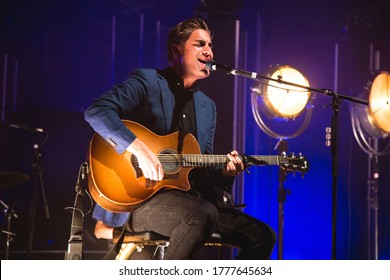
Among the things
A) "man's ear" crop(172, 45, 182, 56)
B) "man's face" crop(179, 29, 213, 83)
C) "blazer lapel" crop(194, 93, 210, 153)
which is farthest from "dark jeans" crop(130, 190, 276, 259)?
"man's ear" crop(172, 45, 182, 56)

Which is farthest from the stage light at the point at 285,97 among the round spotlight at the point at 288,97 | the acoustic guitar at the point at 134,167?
the acoustic guitar at the point at 134,167

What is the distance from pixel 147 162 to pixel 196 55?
825 millimetres

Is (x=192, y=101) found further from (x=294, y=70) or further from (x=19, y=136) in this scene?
(x=19, y=136)

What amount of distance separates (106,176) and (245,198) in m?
2.24

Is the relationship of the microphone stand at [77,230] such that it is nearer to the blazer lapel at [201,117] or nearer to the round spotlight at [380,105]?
the blazer lapel at [201,117]

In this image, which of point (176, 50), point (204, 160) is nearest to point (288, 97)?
point (176, 50)

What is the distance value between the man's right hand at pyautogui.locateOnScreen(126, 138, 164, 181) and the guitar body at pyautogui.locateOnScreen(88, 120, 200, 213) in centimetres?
7

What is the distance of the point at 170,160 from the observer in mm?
3291

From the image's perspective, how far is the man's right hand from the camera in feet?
10.2

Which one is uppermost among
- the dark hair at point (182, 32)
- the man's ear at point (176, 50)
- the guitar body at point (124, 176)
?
the dark hair at point (182, 32)

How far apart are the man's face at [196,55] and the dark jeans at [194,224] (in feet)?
2.57

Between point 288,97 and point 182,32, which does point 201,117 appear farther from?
point 288,97

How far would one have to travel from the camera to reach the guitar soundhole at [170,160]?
10.7 ft
